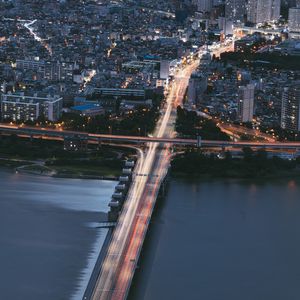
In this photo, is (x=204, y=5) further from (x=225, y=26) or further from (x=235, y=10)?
(x=225, y=26)

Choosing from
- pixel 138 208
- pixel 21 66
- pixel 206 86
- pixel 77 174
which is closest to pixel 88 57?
pixel 21 66

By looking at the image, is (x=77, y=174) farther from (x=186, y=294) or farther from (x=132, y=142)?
(x=186, y=294)

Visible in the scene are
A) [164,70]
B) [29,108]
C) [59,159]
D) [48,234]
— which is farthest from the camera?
[164,70]

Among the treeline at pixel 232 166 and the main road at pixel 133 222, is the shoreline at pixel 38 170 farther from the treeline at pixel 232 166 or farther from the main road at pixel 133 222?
the treeline at pixel 232 166

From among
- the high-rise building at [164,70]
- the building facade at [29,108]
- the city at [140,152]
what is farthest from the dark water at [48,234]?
the high-rise building at [164,70]

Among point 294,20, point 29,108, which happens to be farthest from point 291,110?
point 294,20
